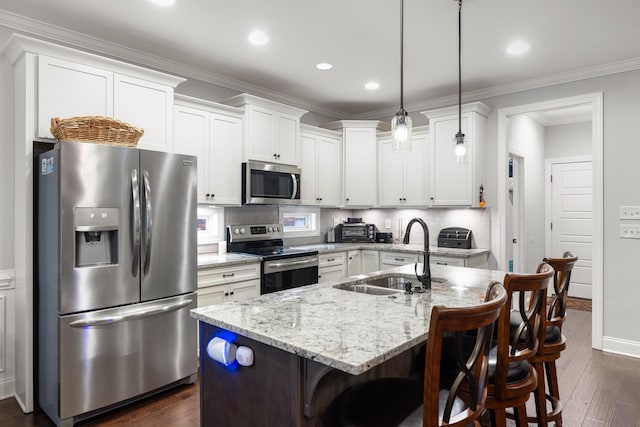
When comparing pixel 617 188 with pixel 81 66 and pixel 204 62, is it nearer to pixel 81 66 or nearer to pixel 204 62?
pixel 204 62

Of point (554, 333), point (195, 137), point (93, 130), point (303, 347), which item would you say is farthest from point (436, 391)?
point (195, 137)

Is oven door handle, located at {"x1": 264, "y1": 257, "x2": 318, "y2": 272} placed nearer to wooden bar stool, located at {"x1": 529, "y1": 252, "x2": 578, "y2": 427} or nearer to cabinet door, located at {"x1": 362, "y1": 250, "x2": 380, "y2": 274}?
cabinet door, located at {"x1": 362, "y1": 250, "x2": 380, "y2": 274}

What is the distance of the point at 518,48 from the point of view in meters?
3.48

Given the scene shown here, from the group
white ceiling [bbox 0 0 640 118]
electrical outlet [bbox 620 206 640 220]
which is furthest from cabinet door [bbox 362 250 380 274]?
electrical outlet [bbox 620 206 640 220]

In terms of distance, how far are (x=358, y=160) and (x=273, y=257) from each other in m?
2.02

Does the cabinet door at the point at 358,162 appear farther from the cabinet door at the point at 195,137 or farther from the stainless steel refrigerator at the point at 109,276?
the stainless steel refrigerator at the point at 109,276

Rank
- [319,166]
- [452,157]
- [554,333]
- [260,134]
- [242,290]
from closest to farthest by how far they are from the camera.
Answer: [554,333], [242,290], [260,134], [452,157], [319,166]

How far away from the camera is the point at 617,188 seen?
12.7ft

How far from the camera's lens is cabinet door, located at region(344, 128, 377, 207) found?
526cm

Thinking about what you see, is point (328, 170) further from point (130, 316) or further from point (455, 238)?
point (130, 316)

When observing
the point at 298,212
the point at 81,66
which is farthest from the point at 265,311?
the point at 298,212

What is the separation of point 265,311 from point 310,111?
4036mm

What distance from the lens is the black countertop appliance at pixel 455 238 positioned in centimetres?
470

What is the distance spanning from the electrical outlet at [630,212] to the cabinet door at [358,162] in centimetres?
271
